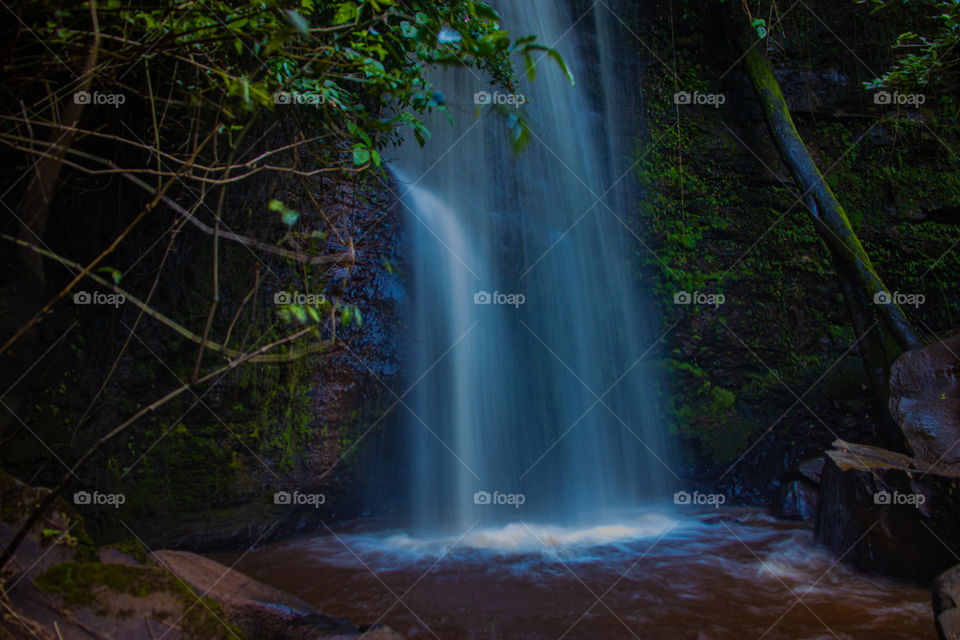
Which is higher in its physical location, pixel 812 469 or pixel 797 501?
pixel 812 469

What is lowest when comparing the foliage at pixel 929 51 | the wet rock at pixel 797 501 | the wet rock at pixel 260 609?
the wet rock at pixel 797 501

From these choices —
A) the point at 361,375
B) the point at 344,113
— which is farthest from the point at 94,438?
the point at 344,113

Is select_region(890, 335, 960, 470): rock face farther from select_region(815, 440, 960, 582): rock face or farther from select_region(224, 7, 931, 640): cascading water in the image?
select_region(224, 7, 931, 640): cascading water

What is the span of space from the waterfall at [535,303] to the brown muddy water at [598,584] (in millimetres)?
1249

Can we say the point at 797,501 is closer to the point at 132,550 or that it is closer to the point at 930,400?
the point at 930,400

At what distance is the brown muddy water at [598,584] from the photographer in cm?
316

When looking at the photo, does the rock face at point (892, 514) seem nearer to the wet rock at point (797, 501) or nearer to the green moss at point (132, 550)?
the wet rock at point (797, 501)

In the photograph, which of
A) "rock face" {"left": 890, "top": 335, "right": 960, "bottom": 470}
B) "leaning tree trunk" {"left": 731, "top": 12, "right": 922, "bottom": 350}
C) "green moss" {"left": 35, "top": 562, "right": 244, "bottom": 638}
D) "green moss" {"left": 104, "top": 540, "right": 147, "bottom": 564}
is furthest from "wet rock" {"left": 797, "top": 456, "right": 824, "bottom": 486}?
"green moss" {"left": 104, "top": 540, "right": 147, "bottom": 564}

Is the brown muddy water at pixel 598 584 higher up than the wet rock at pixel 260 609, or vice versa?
the wet rock at pixel 260 609

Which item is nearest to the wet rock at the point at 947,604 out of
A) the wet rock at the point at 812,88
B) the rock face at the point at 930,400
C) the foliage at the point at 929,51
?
the rock face at the point at 930,400

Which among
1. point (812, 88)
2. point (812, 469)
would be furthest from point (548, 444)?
→ point (812, 88)

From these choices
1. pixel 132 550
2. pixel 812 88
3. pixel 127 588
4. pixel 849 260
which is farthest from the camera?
pixel 812 88

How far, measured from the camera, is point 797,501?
5.59 metres

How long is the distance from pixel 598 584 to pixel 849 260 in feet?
15.6
